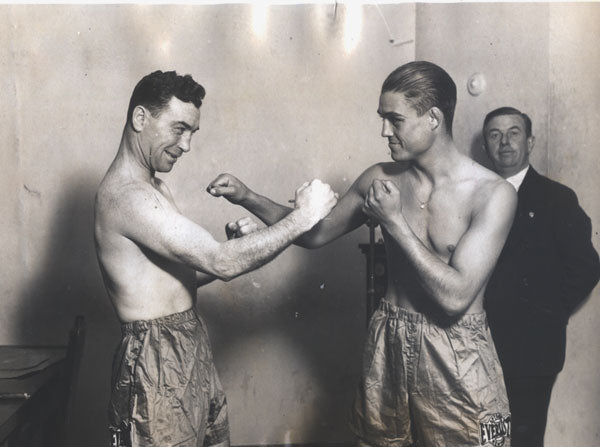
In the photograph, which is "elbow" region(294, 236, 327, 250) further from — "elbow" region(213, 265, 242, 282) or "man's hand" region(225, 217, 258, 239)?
"elbow" region(213, 265, 242, 282)

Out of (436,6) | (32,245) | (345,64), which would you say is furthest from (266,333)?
(436,6)

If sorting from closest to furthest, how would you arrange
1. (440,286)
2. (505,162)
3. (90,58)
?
(440,286), (505,162), (90,58)

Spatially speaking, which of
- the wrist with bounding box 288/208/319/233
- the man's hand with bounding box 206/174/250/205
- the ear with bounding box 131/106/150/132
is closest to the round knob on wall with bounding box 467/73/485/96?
the man's hand with bounding box 206/174/250/205

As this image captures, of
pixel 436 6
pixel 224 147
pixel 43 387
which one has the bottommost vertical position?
pixel 43 387

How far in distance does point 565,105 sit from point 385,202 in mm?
1003

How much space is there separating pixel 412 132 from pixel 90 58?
1746mm

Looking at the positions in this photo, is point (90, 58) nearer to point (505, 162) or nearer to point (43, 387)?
point (43, 387)

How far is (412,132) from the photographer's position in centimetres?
195

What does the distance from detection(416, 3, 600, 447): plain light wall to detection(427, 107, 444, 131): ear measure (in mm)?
706

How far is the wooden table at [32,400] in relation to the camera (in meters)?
1.75

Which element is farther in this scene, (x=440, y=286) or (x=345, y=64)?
(x=345, y=64)

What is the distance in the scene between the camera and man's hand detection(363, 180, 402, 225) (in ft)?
6.03

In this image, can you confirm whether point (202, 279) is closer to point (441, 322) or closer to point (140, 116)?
point (140, 116)

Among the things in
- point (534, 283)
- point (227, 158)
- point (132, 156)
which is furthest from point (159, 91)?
point (534, 283)
